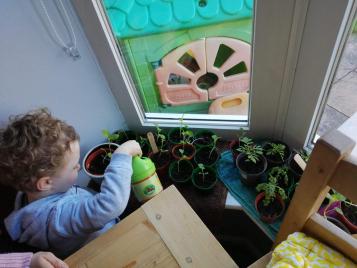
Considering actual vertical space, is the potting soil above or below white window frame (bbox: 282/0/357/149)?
below

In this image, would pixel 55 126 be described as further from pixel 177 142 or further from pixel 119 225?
pixel 177 142

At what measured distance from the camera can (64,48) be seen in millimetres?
879

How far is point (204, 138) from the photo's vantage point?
1.16 m

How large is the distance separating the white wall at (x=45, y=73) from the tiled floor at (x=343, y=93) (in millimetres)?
813

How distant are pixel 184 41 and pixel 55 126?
1.77 feet

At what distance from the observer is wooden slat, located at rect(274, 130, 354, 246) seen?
39 centimetres

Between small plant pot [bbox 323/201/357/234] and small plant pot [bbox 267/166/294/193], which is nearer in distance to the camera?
small plant pot [bbox 323/201/357/234]

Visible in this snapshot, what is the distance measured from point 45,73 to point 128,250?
58cm

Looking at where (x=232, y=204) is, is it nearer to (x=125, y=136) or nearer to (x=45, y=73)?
(x=125, y=136)

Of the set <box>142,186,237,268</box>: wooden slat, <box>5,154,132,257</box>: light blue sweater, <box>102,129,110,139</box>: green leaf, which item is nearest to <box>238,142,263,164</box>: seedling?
<box>142,186,237,268</box>: wooden slat

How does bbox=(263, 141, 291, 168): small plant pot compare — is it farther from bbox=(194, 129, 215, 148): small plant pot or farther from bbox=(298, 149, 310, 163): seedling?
bbox=(194, 129, 215, 148): small plant pot

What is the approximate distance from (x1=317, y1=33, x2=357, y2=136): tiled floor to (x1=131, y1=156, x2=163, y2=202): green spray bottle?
1.91 ft

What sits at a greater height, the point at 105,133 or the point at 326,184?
the point at 326,184

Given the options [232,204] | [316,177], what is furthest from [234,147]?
[316,177]
